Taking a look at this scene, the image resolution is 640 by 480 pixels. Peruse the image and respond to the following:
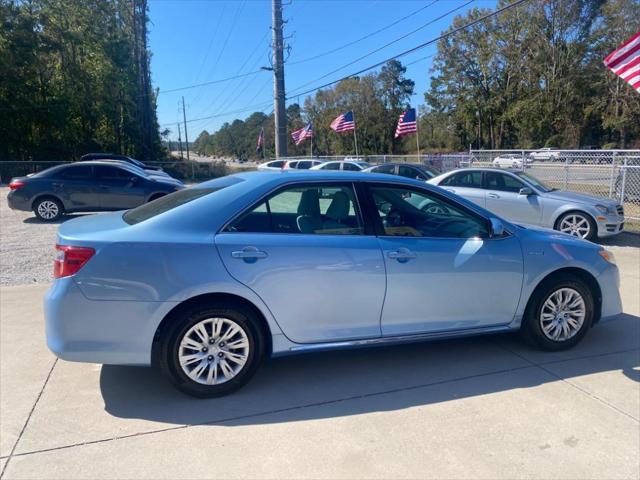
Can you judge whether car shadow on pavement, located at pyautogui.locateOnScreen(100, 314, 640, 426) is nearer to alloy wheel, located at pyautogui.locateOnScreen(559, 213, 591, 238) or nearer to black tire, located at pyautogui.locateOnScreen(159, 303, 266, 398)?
black tire, located at pyautogui.locateOnScreen(159, 303, 266, 398)

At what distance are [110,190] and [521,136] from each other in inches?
2286

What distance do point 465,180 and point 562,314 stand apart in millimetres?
6788

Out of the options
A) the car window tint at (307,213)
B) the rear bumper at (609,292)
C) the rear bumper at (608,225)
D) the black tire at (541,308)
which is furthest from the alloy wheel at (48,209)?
the rear bumper at (608,225)

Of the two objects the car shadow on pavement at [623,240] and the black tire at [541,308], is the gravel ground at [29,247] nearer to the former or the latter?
the car shadow on pavement at [623,240]

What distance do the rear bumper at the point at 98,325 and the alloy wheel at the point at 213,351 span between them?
249 millimetres

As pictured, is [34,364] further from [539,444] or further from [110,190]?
[110,190]

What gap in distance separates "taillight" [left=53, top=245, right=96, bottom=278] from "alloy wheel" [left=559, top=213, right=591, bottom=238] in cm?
885

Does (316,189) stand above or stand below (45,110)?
below

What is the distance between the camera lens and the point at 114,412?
3266 mm

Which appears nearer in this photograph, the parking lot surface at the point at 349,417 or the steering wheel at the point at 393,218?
the parking lot surface at the point at 349,417

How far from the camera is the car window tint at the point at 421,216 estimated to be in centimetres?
389

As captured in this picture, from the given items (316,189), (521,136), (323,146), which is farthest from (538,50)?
(316,189)

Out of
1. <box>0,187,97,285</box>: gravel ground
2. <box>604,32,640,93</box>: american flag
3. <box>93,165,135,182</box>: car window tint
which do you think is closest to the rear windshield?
<box>0,187,97,285</box>: gravel ground

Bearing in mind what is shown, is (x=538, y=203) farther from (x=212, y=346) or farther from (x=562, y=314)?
(x=212, y=346)
